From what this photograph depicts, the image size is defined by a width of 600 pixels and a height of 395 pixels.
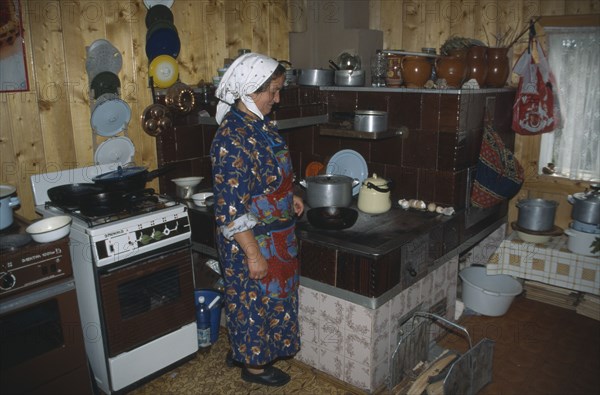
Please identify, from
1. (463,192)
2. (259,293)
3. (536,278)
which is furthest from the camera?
(536,278)

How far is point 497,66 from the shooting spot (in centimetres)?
268

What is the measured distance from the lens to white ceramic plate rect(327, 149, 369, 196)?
2.85 m

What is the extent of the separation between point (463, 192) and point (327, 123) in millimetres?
833

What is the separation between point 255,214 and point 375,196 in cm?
76

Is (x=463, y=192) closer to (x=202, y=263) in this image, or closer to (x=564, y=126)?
(x=564, y=126)

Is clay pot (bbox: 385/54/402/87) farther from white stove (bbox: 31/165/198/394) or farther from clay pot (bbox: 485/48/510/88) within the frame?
white stove (bbox: 31/165/198/394)

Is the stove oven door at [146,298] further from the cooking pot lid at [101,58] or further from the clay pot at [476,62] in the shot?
the clay pot at [476,62]

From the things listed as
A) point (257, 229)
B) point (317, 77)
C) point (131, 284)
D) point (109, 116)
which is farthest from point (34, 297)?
point (317, 77)

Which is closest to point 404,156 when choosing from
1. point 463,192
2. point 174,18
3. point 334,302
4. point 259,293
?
point 463,192

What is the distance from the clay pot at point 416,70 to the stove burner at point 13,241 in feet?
6.39

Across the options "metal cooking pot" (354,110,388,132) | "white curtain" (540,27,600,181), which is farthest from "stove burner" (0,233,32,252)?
"white curtain" (540,27,600,181)

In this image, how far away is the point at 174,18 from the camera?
278 centimetres

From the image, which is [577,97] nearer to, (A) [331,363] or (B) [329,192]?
(B) [329,192]

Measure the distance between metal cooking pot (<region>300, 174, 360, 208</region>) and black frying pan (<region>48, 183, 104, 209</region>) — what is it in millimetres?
1025
